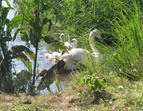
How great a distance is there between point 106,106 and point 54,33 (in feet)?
27.8

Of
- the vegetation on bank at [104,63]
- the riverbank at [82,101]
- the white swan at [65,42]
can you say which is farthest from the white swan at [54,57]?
the riverbank at [82,101]

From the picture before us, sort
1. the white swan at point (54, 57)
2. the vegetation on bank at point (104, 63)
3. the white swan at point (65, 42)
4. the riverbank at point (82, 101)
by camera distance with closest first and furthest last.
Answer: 1. the riverbank at point (82, 101)
2. the vegetation on bank at point (104, 63)
3. the white swan at point (54, 57)
4. the white swan at point (65, 42)

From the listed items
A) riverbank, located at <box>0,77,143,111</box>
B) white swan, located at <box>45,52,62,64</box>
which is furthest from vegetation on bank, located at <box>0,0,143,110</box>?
white swan, located at <box>45,52,62,64</box>

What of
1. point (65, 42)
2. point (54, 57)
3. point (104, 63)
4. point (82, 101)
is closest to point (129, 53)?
point (104, 63)

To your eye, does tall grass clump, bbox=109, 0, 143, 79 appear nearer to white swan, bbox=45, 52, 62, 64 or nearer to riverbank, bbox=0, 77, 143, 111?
riverbank, bbox=0, 77, 143, 111

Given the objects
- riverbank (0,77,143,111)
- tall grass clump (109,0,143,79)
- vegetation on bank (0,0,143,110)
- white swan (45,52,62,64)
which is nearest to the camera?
riverbank (0,77,143,111)

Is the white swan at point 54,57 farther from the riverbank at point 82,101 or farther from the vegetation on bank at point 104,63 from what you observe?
Result: the riverbank at point 82,101

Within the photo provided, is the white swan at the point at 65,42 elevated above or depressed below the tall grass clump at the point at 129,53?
above

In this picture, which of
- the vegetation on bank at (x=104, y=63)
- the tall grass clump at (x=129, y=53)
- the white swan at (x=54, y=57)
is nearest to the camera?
the vegetation on bank at (x=104, y=63)

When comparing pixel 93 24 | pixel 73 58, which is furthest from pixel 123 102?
pixel 93 24

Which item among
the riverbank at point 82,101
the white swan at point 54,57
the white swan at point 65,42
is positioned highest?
the white swan at point 65,42

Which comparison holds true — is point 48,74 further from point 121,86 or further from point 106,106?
point 106,106

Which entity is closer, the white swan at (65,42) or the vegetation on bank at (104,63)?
the vegetation on bank at (104,63)

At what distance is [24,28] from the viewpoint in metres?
6.54
